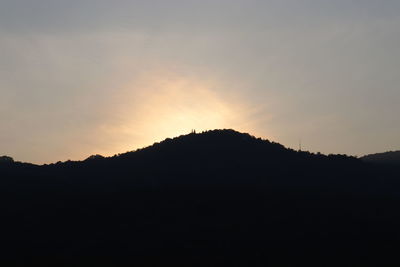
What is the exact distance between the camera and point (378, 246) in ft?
194

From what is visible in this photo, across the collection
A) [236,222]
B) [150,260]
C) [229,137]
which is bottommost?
[150,260]

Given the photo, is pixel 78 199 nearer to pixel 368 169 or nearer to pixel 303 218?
pixel 303 218

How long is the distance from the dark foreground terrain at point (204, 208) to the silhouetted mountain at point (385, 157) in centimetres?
1626

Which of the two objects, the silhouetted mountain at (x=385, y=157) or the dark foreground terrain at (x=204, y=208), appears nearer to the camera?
the dark foreground terrain at (x=204, y=208)

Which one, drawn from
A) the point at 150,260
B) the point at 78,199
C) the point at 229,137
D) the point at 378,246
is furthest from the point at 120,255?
the point at 229,137

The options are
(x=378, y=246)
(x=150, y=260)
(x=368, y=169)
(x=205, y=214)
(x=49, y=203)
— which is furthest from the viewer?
(x=368, y=169)

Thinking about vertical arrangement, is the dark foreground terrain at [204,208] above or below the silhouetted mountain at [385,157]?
below

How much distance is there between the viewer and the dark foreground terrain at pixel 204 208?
56.6 meters

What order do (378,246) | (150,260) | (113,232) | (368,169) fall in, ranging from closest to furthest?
(150,260) < (378,246) < (113,232) < (368,169)

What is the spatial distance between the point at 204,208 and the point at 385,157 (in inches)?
2485

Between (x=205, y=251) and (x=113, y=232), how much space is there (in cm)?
1264

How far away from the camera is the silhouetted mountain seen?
11353 centimetres

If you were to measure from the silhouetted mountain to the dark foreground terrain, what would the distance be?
53.4 feet

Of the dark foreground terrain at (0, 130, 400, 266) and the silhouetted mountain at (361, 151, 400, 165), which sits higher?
the silhouetted mountain at (361, 151, 400, 165)
